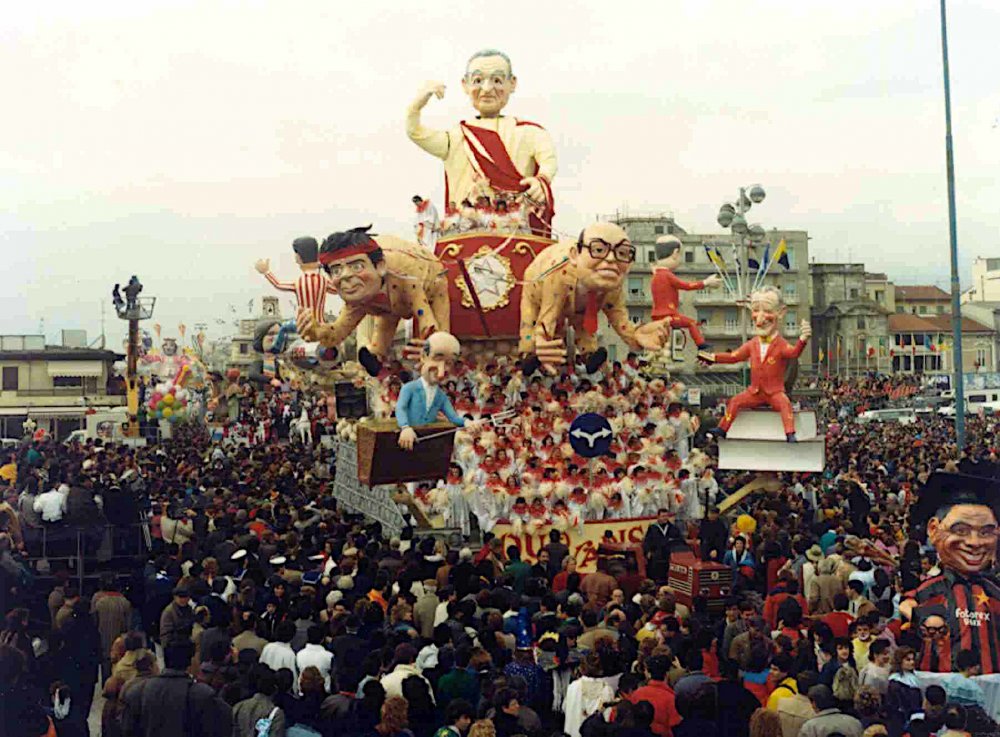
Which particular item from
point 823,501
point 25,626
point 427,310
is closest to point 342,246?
point 427,310

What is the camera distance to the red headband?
650 inches

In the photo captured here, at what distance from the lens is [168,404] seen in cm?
3466

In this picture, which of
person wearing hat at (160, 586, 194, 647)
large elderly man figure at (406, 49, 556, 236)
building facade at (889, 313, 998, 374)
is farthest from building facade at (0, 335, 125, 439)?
building facade at (889, 313, 998, 374)

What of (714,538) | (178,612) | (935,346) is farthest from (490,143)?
(935,346)

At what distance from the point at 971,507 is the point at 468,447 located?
8.50 meters

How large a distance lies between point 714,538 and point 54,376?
46690 mm

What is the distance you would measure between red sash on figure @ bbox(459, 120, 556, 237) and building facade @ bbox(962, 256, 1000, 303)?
56577 millimetres

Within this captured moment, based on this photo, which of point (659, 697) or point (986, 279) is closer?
point (659, 697)

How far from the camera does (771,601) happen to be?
9.47 m

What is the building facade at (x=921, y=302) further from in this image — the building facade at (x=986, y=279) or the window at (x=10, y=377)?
the window at (x=10, y=377)

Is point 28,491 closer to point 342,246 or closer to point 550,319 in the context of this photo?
point 342,246

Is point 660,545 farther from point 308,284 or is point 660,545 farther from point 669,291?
point 308,284

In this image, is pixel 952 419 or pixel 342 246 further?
pixel 952 419

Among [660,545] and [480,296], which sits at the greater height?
[480,296]
